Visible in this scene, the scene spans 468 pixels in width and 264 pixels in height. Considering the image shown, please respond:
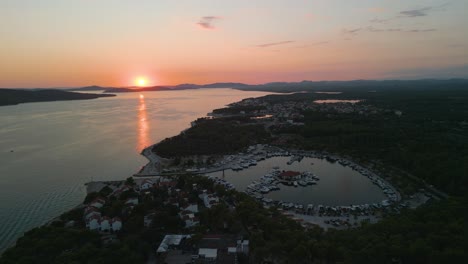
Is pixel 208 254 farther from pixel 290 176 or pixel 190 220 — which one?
pixel 290 176

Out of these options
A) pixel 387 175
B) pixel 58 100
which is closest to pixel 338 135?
pixel 387 175

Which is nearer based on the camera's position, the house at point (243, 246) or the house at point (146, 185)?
the house at point (243, 246)

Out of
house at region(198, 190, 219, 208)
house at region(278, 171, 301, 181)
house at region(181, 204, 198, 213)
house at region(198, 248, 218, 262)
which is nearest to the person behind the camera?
house at region(198, 248, 218, 262)

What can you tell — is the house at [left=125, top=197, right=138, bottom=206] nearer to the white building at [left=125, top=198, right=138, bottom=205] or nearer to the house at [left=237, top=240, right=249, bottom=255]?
the white building at [left=125, top=198, right=138, bottom=205]

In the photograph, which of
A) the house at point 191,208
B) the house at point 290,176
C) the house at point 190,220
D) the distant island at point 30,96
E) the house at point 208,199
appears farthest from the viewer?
the distant island at point 30,96

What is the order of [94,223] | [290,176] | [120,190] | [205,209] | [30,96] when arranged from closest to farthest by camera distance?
[94,223], [205,209], [120,190], [290,176], [30,96]

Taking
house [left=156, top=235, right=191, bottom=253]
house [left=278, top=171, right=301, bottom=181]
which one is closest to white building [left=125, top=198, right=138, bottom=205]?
house [left=156, top=235, right=191, bottom=253]

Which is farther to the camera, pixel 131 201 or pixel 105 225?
pixel 131 201

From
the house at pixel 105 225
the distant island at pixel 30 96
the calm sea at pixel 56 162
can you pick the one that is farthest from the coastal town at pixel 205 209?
the distant island at pixel 30 96

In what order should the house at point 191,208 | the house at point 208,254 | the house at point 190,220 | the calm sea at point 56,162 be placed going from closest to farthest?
1. the house at point 208,254
2. the house at point 190,220
3. the house at point 191,208
4. the calm sea at point 56,162

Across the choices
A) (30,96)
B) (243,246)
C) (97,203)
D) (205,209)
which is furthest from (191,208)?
(30,96)

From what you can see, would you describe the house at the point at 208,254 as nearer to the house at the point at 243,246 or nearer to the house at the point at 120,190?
the house at the point at 243,246

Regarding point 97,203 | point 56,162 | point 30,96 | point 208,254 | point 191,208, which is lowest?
point 208,254

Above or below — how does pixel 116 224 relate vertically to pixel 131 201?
below
